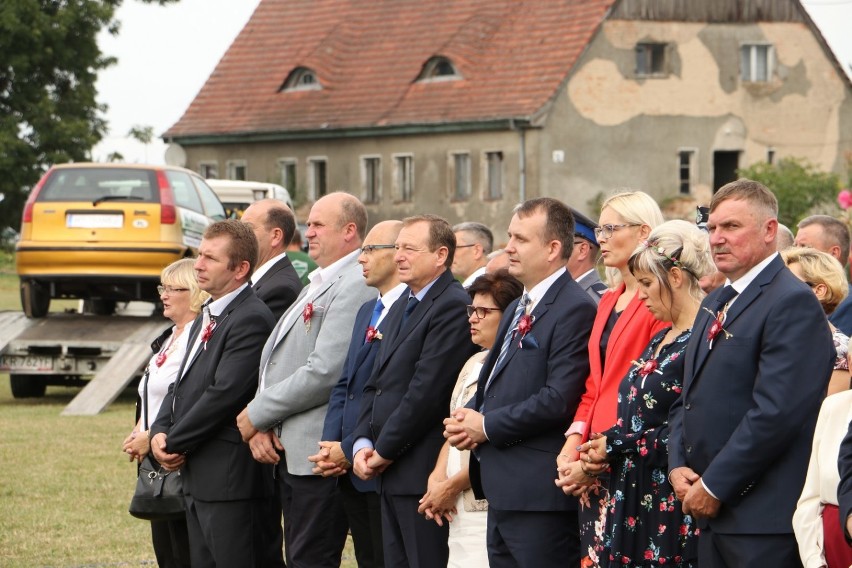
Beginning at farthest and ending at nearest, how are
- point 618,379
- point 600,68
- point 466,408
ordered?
point 600,68, point 466,408, point 618,379

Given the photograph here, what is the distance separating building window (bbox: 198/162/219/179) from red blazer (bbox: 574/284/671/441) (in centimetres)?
4770

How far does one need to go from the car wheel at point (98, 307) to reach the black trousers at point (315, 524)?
41.3 ft

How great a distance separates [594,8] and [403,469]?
4105cm

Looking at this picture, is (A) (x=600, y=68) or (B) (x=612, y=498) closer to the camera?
(B) (x=612, y=498)

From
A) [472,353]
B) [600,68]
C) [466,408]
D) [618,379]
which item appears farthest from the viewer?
[600,68]

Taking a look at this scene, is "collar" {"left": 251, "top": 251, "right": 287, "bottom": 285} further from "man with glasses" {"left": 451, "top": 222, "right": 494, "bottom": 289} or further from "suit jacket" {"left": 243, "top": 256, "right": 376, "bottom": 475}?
"man with glasses" {"left": 451, "top": 222, "right": 494, "bottom": 289}

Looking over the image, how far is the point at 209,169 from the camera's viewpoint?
180ft

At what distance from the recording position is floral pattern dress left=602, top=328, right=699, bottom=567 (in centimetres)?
658

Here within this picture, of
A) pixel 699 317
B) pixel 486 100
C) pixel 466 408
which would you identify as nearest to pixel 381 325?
pixel 466 408

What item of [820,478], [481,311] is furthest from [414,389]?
[820,478]

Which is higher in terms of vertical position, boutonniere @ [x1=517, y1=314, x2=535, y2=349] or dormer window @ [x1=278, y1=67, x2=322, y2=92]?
dormer window @ [x1=278, y1=67, x2=322, y2=92]

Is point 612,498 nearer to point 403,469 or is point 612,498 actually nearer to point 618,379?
point 618,379

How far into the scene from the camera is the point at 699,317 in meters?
6.42

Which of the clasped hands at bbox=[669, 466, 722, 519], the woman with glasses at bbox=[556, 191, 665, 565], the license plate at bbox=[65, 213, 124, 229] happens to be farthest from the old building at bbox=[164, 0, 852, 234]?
the clasped hands at bbox=[669, 466, 722, 519]
